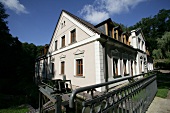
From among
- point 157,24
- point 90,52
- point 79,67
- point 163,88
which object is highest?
point 157,24

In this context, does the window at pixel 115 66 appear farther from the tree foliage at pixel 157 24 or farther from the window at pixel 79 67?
the tree foliage at pixel 157 24

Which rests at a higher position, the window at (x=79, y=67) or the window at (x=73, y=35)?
the window at (x=73, y=35)

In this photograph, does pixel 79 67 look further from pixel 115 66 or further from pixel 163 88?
pixel 163 88

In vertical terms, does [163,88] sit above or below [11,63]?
below

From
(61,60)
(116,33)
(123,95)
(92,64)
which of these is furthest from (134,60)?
(123,95)

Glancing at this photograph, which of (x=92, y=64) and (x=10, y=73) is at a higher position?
(x=92, y=64)

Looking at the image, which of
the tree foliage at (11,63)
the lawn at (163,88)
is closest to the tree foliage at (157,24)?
the lawn at (163,88)

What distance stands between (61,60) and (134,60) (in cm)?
963

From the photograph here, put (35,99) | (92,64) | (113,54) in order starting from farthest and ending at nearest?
(35,99) < (113,54) < (92,64)

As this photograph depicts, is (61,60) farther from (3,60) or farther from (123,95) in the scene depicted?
(3,60)

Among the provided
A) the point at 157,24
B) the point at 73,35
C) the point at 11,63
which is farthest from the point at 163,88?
the point at 157,24

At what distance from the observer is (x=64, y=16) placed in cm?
1157

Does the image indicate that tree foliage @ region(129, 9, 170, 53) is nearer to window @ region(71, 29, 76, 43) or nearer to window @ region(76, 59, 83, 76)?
window @ region(71, 29, 76, 43)

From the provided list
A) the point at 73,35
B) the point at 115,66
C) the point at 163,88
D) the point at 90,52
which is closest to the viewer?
the point at 163,88
